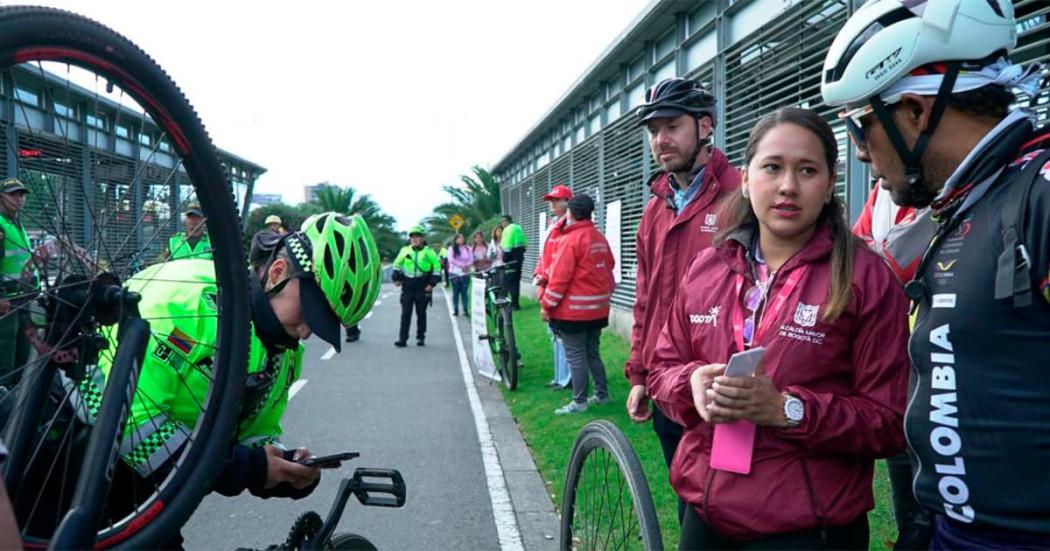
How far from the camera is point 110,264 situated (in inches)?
89.4

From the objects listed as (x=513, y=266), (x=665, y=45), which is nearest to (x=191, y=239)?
(x=513, y=266)

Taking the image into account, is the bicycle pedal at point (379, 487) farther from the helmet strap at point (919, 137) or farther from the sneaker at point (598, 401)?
the sneaker at point (598, 401)

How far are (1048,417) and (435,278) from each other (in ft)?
50.8

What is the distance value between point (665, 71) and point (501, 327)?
5873 millimetres

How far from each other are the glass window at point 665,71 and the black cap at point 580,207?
18.0 ft

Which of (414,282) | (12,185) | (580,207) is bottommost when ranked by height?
(414,282)

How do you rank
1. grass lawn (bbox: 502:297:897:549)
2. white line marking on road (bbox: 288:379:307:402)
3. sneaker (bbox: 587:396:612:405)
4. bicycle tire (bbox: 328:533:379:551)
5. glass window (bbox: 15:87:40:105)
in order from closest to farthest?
1. glass window (bbox: 15:87:40:105)
2. bicycle tire (bbox: 328:533:379:551)
3. grass lawn (bbox: 502:297:897:549)
4. sneaker (bbox: 587:396:612:405)
5. white line marking on road (bbox: 288:379:307:402)

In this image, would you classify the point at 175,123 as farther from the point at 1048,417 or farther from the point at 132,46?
the point at 1048,417

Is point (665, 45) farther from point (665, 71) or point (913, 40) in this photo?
point (913, 40)

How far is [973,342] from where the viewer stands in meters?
1.76

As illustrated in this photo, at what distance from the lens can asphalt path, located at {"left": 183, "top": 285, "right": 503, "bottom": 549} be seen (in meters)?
5.55

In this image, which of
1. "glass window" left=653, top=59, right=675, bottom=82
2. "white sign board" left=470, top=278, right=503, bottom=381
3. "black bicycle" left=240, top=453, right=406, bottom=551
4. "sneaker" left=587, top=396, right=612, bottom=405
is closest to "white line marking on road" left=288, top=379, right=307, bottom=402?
"white sign board" left=470, top=278, right=503, bottom=381

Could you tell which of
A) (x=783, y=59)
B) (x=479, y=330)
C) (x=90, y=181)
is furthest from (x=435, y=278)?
(x=90, y=181)

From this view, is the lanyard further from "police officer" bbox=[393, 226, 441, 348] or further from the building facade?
"police officer" bbox=[393, 226, 441, 348]
